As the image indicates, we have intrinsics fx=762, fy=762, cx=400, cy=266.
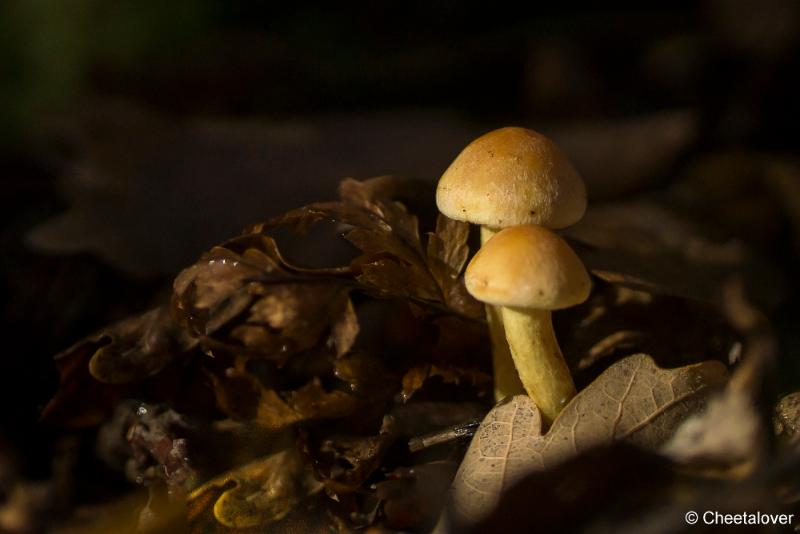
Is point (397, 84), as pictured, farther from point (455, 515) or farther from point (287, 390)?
point (455, 515)

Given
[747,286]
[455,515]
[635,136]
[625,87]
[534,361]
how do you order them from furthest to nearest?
[625,87] < [635,136] < [747,286] < [534,361] < [455,515]

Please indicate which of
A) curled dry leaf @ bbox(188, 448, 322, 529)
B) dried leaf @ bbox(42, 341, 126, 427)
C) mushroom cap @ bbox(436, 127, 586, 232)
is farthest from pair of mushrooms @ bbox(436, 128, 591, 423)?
dried leaf @ bbox(42, 341, 126, 427)

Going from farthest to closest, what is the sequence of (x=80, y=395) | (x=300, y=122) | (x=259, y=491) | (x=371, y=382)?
(x=300, y=122) → (x=80, y=395) → (x=371, y=382) → (x=259, y=491)

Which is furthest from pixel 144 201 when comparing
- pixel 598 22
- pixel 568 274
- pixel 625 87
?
pixel 598 22

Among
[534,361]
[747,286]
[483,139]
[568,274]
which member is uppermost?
[483,139]

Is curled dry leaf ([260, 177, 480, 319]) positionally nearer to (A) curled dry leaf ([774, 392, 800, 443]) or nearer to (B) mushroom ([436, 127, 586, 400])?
(B) mushroom ([436, 127, 586, 400])

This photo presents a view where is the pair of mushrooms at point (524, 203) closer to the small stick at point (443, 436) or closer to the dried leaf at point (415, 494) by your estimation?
the small stick at point (443, 436)

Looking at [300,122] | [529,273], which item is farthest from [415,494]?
[300,122]

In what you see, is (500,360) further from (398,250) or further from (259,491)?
(259,491)
